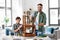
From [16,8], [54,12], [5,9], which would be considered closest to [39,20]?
[5,9]

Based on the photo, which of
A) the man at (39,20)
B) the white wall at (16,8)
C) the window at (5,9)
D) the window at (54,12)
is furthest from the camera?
the window at (54,12)

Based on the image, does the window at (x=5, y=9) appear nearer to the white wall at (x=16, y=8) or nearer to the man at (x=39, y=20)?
the white wall at (x=16, y=8)

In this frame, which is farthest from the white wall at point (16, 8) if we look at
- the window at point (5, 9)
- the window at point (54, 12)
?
the window at point (54, 12)

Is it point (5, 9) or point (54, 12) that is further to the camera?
point (54, 12)

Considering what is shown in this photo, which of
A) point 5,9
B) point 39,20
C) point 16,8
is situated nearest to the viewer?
point 39,20

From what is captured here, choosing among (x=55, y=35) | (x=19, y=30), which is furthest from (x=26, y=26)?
(x=55, y=35)

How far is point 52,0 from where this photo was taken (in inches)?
302

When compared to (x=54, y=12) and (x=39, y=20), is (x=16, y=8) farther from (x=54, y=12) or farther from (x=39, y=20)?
(x=39, y=20)

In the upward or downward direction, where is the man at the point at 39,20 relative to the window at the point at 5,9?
downward

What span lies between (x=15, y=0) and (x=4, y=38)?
15.1 ft

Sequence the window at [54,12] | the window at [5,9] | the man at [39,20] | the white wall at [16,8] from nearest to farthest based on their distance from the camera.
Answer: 1. the man at [39,20]
2. the window at [5,9]
3. the white wall at [16,8]
4. the window at [54,12]

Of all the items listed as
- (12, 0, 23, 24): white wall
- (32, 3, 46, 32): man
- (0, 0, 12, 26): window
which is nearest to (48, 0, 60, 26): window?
(12, 0, 23, 24): white wall

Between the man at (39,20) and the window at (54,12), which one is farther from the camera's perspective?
the window at (54,12)

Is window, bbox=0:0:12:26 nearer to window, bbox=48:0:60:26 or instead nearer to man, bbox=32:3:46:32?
window, bbox=48:0:60:26
